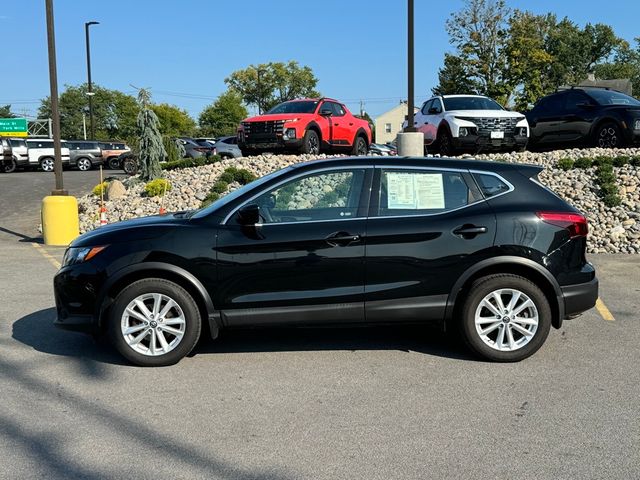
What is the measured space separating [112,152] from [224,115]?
158ft

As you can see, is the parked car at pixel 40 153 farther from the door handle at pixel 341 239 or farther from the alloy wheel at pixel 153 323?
the door handle at pixel 341 239

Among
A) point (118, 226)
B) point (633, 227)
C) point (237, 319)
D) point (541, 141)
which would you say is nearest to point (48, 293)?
point (118, 226)

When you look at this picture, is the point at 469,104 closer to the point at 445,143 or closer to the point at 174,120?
the point at 445,143

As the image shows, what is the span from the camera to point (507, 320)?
525cm

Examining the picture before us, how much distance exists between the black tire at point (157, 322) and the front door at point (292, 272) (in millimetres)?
231

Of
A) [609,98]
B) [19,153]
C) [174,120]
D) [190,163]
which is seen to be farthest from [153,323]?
[174,120]

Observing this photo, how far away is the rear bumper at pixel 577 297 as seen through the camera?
5254mm

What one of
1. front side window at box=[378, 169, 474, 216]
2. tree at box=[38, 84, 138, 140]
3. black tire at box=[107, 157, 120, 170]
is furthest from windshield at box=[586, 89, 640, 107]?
tree at box=[38, 84, 138, 140]

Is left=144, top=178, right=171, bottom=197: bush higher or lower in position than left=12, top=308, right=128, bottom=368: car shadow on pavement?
higher

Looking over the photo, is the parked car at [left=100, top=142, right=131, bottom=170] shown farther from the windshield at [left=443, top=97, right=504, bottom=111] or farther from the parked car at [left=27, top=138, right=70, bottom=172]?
the windshield at [left=443, top=97, right=504, bottom=111]

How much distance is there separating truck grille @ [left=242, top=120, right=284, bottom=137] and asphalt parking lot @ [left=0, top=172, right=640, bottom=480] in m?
9.84

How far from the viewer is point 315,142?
1602 centimetres

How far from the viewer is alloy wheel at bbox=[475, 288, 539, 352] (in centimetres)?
525

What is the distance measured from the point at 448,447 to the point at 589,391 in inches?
57.8
